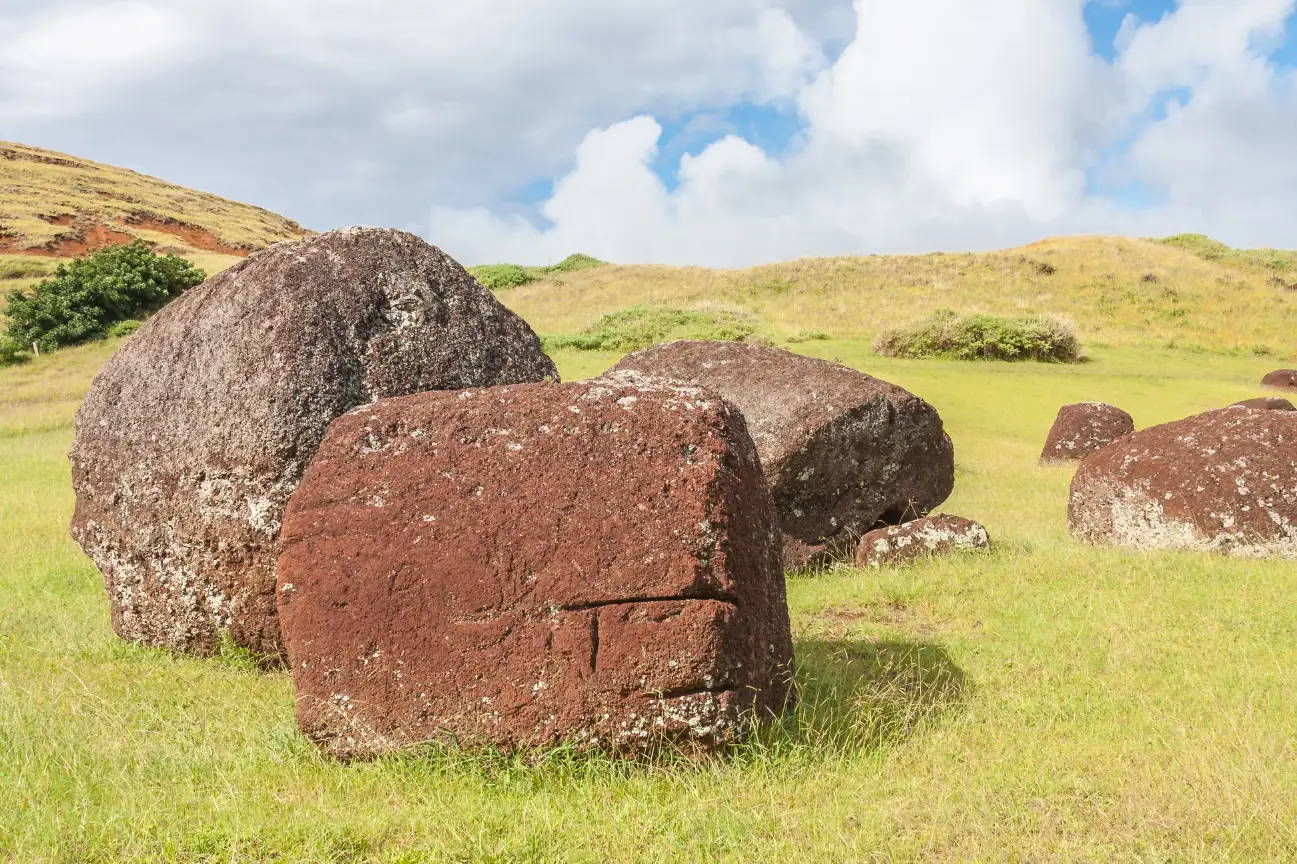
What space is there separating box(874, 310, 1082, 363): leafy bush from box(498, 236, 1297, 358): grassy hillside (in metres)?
2.75

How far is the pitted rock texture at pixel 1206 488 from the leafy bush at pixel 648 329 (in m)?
21.8

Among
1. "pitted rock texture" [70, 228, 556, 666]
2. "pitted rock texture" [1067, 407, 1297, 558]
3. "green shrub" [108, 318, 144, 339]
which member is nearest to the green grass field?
"pitted rock texture" [70, 228, 556, 666]

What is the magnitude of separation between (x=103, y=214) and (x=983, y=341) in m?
66.3

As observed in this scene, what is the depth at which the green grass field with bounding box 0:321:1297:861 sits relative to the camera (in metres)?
4.06

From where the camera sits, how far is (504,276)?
61.5 meters

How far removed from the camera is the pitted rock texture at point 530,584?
190 inches

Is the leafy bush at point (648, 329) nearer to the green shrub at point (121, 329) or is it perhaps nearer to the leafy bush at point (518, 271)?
the green shrub at point (121, 329)

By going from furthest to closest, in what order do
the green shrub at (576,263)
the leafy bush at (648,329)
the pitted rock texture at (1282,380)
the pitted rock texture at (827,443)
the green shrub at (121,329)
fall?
the green shrub at (576,263) → the green shrub at (121,329) → the leafy bush at (648,329) → the pitted rock texture at (1282,380) → the pitted rock texture at (827,443)

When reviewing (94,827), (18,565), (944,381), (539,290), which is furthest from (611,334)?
(94,827)

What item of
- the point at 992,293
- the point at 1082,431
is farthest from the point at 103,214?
the point at 1082,431

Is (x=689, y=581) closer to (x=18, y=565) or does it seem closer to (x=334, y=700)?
(x=334, y=700)

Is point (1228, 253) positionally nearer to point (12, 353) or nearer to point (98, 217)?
point (12, 353)

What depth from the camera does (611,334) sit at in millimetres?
35000

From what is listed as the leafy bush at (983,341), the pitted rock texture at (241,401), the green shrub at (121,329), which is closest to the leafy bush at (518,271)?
the green shrub at (121,329)
